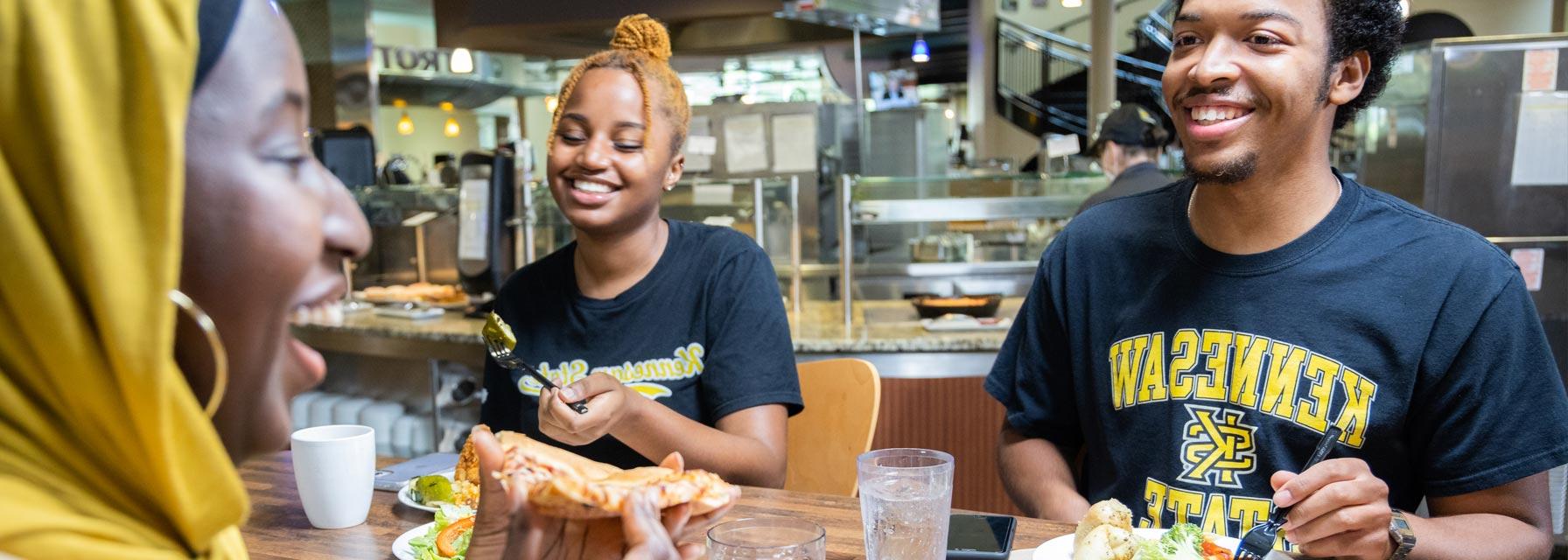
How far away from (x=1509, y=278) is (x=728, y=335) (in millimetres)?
1220

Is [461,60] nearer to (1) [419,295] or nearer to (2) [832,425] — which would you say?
(1) [419,295]

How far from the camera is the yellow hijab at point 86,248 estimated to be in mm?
484

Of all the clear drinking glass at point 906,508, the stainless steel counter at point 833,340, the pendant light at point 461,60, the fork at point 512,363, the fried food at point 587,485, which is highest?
the pendant light at point 461,60

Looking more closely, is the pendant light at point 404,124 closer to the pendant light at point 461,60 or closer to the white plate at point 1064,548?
the pendant light at point 461,60

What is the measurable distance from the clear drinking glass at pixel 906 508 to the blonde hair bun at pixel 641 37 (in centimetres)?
106

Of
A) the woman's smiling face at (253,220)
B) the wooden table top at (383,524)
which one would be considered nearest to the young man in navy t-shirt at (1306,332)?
the wooden table top at (383,524)

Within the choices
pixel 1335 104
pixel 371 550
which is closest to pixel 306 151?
pixel 371 550

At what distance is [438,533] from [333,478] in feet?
0.64

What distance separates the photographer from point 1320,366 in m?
1.59

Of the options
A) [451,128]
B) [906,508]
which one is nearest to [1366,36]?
[906,508]

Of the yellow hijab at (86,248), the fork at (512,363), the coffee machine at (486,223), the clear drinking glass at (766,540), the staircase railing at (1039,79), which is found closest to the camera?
the yellow hijab at (86,248)

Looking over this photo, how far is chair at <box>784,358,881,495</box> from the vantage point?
86.4 inches

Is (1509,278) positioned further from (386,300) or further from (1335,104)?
(386,300)

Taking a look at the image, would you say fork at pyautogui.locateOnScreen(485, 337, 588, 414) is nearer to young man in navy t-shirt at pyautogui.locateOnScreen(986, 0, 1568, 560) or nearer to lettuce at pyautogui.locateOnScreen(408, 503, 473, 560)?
lettuce at pyautogui.locateOnScreen(408, 503, 473, 560)
